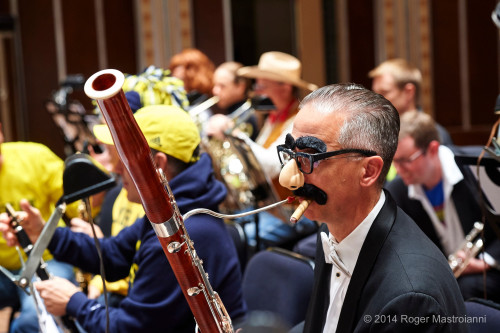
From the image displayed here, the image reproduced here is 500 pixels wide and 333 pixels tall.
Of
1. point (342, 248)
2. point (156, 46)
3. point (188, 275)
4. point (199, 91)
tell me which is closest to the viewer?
point (188, 275)

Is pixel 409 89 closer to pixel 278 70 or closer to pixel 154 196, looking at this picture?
pixel 278 70

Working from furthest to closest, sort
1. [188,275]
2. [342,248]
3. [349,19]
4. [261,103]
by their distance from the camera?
[349,19]
[261,103]
[342,248]
[188,275]

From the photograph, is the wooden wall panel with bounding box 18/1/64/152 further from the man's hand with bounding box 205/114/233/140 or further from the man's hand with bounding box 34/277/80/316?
the man's hand with bounding box 34/277/80/316

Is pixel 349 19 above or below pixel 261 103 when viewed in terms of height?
above

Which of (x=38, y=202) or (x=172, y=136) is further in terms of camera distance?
(x=38, y=202)

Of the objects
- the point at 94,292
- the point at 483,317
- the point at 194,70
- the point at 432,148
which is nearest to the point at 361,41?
the point at 194,70

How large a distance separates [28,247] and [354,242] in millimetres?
1134

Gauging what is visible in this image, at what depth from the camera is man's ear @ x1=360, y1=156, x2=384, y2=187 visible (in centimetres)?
148

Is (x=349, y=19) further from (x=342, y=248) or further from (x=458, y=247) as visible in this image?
(x=342, y=248)

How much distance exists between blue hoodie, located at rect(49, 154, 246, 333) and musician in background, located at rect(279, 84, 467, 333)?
575mm

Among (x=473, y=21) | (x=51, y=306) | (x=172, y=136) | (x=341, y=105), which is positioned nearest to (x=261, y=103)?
(x=172, y=136)

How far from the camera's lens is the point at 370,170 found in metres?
1.49

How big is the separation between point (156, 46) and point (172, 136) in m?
5.58

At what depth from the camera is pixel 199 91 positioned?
5125 mm
